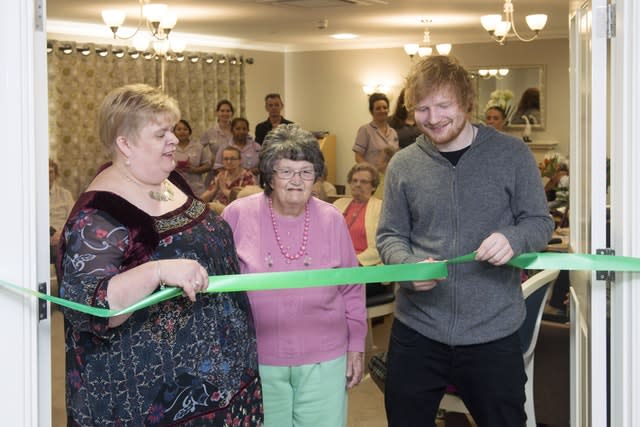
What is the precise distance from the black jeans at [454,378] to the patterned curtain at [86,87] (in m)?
7.69

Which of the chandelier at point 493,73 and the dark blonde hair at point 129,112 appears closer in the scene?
the dark blonde hair at point 129,112

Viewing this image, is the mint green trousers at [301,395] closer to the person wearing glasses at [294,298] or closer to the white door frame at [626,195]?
the person wearing glasses at [294,298]

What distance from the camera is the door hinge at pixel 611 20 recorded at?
2.33 metres

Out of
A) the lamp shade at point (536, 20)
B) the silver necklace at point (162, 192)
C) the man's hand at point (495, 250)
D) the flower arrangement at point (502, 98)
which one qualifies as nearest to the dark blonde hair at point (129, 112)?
the silver necklace at point (162, 192)

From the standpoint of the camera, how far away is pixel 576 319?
3270mm

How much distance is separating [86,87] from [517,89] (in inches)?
248

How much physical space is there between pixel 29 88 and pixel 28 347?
61cm

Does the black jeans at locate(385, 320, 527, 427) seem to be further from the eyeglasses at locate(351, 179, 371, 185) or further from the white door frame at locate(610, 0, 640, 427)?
the eyeglasses at locate(351, 179, 371, 185)

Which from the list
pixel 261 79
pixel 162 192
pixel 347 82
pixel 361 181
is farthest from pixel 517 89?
pixel 162 192

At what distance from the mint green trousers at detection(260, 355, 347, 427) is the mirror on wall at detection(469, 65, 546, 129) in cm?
1071

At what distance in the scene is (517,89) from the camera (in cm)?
1334

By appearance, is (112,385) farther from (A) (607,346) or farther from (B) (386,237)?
(A) (607,346)

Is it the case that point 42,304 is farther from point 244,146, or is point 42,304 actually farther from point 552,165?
point 244,146

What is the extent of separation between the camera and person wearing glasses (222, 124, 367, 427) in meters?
2.81
